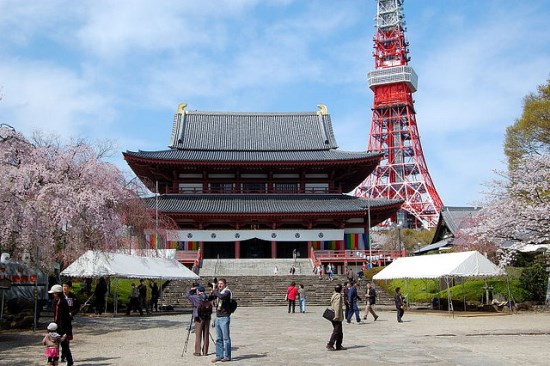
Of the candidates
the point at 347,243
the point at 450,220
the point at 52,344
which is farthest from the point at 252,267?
the point at 52,344

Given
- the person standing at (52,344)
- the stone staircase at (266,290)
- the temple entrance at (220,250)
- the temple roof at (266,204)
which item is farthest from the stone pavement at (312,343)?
the temple entrance at (220,250)

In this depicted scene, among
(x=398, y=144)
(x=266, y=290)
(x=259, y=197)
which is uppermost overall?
(x=398, y=144)

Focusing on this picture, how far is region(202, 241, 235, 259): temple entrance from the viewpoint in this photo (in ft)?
153

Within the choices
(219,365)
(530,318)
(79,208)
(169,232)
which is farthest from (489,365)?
(169,232)

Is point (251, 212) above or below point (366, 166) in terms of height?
below

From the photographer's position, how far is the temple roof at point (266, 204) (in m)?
44.1

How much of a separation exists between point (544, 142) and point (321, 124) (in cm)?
2420

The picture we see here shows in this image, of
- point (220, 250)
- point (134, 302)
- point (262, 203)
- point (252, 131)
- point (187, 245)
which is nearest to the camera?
point (134, 302)

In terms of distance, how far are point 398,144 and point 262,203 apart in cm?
6117

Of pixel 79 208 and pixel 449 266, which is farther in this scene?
pixel 449 266

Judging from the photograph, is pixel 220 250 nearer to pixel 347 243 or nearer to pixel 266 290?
pixel 347 243

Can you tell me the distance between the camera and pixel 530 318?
21.7 meters

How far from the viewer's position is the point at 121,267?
22.9 meters

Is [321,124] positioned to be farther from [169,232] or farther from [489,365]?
[489,365]
